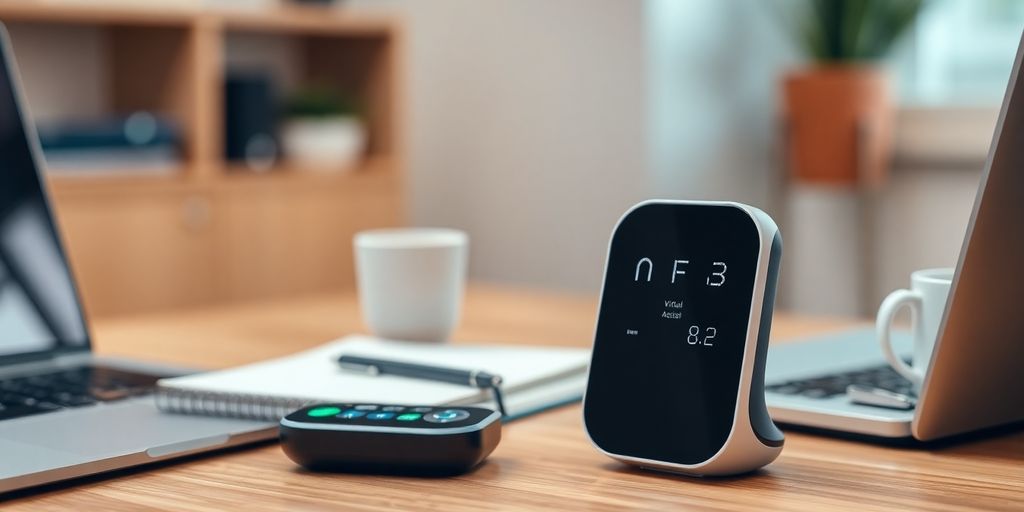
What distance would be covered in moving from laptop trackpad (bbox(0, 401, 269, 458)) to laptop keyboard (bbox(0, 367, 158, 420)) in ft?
0.08

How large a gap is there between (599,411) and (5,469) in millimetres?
329

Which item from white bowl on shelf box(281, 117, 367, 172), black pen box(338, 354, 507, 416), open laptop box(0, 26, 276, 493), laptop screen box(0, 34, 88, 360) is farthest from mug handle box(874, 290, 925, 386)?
white bowl on shelf box(281, 117, 367, 172)

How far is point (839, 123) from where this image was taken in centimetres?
309

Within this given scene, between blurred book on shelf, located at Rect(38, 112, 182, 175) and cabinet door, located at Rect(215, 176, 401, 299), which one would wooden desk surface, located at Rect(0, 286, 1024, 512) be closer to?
blurred book on shelf, located at Rect(38, 112, 182, 175)

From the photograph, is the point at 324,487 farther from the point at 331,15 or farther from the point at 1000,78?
the point at 1000,78

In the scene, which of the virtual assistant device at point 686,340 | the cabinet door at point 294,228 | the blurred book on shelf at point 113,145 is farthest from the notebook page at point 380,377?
the cabinet door at point 294,228

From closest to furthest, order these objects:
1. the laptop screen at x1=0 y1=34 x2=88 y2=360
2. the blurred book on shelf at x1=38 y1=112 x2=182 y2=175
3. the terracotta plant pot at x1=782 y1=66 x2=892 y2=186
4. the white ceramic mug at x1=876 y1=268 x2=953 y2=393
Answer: the white ceramic mug at x1=876 y1=268 x2=953 y2=393
the laptop screen at x1=0 y1=34 x2=88 y2=360
the blurred book on shelf at x1=38 y1=112 x2=182 y2=175
the terracotta plant pot at x1=782 y1=66 x2=892 y2=186

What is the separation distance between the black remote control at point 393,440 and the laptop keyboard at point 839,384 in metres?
0.24

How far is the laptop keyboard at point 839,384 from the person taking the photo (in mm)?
852

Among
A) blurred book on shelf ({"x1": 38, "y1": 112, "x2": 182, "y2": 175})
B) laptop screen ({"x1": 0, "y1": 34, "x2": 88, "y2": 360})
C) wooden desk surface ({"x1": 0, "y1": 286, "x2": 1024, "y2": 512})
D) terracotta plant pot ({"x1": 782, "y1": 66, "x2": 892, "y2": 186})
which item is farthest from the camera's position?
terracotta plant pot ({"x1": 782, "y1": 66, "x2": 892, "y2": 186})

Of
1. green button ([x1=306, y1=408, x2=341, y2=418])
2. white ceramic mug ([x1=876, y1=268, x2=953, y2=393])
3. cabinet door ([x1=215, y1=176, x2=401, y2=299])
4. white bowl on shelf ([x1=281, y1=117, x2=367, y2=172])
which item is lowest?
cabinet door ([x1=215, y1=176, x2=401, y2=299])

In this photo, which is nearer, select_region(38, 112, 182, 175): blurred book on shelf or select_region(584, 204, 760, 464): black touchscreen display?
select_region(584, 204, 760, 464): black touchscreen display

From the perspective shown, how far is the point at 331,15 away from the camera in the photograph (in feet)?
10.9

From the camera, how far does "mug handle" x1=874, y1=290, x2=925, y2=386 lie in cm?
81
